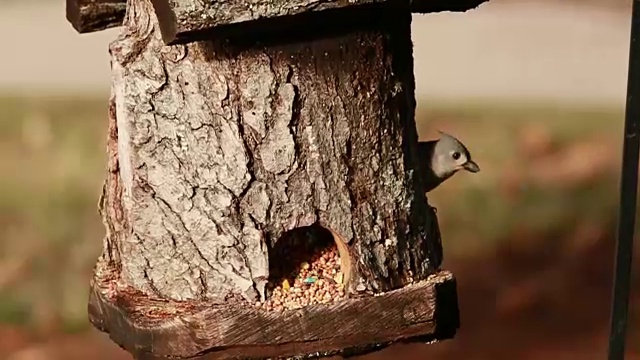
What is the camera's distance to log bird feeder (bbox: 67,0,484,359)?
4.69 ft

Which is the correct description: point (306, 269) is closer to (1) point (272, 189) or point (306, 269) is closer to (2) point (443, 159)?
(1) point (272, 189)

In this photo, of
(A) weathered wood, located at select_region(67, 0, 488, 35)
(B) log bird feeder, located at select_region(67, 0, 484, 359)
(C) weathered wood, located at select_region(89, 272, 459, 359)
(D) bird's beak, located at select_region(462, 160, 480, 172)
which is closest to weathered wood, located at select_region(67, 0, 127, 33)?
(A) weathered wood, located at select_region(67, 0, 488, 35)

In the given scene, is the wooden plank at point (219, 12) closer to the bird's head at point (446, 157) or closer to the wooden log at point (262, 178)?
the wooden log at point (262, 178)

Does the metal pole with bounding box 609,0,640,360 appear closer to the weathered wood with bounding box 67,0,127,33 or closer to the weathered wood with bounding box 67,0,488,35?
the weathered wood with bounding box 67,0,488,35

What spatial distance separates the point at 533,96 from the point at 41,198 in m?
1.20

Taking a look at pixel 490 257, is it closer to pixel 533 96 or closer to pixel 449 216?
pixel 449 216

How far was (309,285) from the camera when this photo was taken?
152 cm

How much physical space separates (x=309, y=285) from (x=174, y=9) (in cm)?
43

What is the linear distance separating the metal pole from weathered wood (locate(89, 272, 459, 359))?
0.22m

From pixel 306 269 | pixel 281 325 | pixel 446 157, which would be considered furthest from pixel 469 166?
pixel 281 325

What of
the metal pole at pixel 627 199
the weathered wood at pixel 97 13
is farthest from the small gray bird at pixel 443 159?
the weathered wood at pixel 97 13

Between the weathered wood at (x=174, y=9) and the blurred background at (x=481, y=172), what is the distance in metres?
1.08

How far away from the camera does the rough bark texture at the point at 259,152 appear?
4.70ft

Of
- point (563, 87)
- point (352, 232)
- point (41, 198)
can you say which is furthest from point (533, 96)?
point (352, 232)
